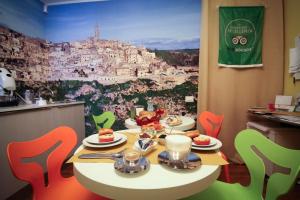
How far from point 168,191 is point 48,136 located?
Result: 0.87m

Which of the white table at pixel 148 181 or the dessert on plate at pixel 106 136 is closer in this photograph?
the white table at pixel 148 181

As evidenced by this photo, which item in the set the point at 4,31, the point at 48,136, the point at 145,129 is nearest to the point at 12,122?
the point at 48,136

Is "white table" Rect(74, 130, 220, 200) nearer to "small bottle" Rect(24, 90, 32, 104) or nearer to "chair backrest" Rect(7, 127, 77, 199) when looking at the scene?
"chair backrest" Rect(7, 127, 77, 199)

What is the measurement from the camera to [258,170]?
3.19 feet

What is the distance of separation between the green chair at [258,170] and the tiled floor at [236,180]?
3.67 feet

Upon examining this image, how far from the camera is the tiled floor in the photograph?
5.84 ft

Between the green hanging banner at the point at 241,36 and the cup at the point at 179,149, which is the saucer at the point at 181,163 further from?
the green hanging banner at the point at 241,36

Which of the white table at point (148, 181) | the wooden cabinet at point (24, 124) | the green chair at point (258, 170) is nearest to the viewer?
the white table at point (148, 181)

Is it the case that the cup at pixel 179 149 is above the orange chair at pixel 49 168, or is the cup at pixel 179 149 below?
above

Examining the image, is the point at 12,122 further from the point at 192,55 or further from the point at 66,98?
the point at 192,55

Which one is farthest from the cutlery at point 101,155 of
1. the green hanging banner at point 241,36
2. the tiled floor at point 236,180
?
the green hanging banner at point 241,36

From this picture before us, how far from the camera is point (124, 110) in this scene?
2.88 m

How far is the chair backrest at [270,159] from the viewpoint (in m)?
0.78

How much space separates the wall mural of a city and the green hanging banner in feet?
1.18
